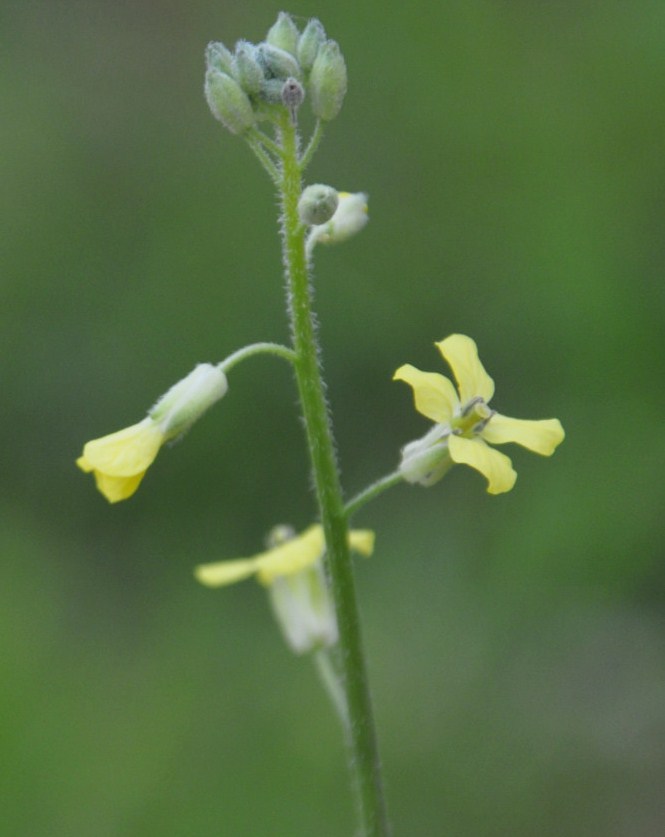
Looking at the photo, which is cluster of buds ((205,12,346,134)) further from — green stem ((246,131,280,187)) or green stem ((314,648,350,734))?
green stem ((314,648,350,734))

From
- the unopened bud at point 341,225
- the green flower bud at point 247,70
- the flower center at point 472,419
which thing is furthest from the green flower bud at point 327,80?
the flower center at point 472,419

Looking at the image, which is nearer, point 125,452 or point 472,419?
point 125,452

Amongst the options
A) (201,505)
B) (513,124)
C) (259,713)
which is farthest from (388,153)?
(259,713)

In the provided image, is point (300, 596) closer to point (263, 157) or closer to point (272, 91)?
point (263, 157)

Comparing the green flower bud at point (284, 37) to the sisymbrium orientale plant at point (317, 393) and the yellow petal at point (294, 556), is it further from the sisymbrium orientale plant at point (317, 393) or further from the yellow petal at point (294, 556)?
the yellow petal at point (294, 556)

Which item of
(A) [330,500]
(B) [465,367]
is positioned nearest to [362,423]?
(B) [465,367]

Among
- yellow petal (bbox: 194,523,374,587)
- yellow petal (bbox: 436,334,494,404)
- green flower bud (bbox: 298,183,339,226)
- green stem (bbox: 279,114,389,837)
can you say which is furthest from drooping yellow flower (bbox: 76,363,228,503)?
yellow petal (bbox: 194,523,374,587)
